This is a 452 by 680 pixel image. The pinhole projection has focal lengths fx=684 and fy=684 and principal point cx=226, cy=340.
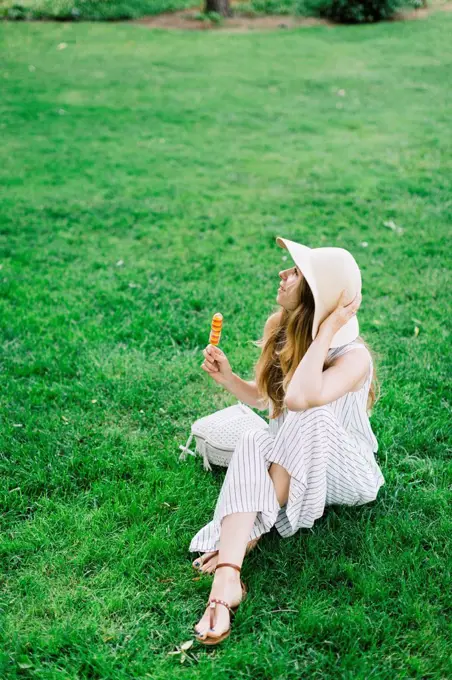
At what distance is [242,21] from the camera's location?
1402 centimetres

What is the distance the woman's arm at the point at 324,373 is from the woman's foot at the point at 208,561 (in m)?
0.58

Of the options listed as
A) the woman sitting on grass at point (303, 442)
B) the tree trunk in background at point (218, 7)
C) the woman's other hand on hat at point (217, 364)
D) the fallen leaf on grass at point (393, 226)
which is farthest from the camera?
the tree trunk in background at point (218, 7)

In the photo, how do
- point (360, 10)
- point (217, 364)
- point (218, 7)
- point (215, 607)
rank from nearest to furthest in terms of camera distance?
point (215, 607) → point (217, 364) → point (360, 10) → point (218, 7)

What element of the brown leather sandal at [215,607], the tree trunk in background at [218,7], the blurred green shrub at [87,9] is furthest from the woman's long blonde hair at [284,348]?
the blurred green shrub at [87,9]

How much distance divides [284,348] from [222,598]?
3.13 ft

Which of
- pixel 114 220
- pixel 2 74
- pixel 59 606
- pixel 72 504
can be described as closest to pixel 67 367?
pixel 72 504

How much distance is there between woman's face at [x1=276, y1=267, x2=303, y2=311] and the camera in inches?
102

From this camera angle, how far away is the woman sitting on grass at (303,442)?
2.46m

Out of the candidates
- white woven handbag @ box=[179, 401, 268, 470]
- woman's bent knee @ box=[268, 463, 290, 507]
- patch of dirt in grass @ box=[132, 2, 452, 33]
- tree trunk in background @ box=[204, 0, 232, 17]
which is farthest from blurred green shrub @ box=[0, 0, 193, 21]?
woman's bent knee @ box=[268, 463, 290, 507]

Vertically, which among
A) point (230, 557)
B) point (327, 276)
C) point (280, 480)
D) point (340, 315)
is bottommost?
point (230, 557)

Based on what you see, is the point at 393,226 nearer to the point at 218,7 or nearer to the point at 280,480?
the point at 280,480

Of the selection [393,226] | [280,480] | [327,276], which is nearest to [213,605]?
[280,480]

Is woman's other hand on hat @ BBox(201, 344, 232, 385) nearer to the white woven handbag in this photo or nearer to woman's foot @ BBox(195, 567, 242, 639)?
the white woven handbag

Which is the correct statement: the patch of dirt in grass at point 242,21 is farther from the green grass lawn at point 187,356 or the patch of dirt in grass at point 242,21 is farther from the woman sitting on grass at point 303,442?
the woman sitting on grass at point 303,442
